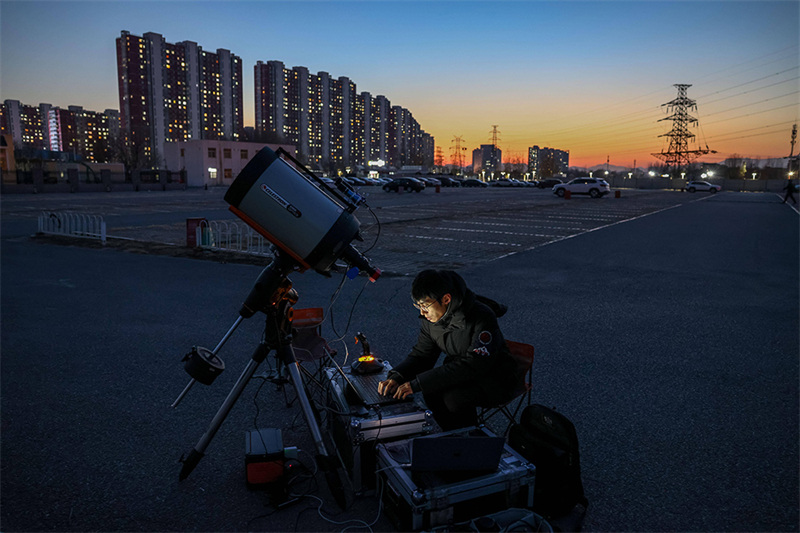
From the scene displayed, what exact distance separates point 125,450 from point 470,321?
2.51 meters

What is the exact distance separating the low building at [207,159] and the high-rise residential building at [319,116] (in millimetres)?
61660

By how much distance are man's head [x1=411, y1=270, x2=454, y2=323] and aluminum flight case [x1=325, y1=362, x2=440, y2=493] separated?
2.06 feet

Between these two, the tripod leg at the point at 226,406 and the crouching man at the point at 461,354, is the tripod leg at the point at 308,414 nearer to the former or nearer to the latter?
the tripod leg at the point at 226,406

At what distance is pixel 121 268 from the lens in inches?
396

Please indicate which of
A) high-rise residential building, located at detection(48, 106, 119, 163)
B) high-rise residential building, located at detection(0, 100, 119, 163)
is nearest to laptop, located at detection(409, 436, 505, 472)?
high-rise residential building, located at detection(48, 106, 119, 163)

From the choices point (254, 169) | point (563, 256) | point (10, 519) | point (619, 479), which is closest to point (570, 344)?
point (619, 479)

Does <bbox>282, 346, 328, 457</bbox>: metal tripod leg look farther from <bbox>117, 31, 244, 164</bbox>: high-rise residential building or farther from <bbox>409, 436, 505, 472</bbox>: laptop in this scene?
<bbox>117, 31, 244, 164</bbox>: high-rise residential building

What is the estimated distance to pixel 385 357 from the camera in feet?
16.9

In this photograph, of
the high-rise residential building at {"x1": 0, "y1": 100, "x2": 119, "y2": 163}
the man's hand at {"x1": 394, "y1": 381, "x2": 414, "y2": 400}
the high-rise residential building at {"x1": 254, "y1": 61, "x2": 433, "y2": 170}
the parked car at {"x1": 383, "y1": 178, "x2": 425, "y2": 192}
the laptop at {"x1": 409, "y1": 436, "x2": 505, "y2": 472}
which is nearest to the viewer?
the laptop at {"x1": 409, "y1": 436, "x2": 505, "y2": 472}

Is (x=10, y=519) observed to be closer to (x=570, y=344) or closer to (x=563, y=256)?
(x=570, y=344)

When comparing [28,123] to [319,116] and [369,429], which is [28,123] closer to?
[319,116]

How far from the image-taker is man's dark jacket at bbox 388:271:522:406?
120 inches

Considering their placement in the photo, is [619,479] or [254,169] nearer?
[254,169]

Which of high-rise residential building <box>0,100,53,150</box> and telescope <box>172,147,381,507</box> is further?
high-rise residential building <box>0,100,53,150</box>
